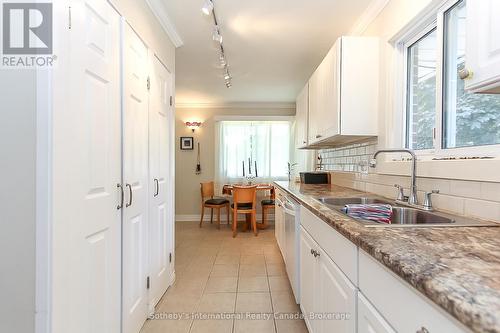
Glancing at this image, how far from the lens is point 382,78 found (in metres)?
2.08

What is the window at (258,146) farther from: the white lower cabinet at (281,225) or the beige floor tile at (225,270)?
the beige floor tile at (225,270)

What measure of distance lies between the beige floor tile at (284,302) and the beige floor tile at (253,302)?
A: 0.05 m

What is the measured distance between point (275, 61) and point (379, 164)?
1882 millimetres

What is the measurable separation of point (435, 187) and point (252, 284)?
70.2 inches

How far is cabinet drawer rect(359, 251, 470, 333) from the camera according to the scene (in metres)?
0.56

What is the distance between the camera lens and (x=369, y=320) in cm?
85

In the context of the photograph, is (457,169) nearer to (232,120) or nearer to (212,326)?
(212,326)

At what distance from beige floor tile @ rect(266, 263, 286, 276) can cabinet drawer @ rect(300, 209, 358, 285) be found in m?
1.39

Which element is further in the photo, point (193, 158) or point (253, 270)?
point (193, 158)

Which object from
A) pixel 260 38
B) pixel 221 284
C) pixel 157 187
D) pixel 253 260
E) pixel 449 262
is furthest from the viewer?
pixel 253 260

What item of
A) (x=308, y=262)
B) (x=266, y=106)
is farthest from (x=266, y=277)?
(x=266, y=106)

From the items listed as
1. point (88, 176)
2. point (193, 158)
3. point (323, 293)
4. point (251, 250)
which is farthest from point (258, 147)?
point (88, 176)

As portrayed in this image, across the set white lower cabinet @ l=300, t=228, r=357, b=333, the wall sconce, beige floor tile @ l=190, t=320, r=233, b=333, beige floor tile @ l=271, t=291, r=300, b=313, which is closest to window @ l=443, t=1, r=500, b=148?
white lower cabinet @ l=300, t=228, r=357, b=333

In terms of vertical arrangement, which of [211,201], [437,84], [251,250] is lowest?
[251,250]
